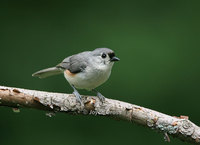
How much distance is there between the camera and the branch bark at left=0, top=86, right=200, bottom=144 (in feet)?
11.4

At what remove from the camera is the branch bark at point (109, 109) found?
137 inches

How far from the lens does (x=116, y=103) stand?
3756 millimetres

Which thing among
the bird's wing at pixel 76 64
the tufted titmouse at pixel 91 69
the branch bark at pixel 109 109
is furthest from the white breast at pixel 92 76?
the branch bark at pixel 109 109

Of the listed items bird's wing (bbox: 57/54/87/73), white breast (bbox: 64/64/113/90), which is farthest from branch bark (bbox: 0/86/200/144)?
bird's wing (bbox: 57/54/87/73)

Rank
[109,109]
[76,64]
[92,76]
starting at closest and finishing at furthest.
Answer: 1. [109,109]
2. [92,76]
3. [76,64]

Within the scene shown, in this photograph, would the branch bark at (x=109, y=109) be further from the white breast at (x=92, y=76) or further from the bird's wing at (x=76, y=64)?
the bird's wing at (x=76, y=64)

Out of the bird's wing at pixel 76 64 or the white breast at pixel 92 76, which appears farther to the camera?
the bird's wing at pixel 76 64

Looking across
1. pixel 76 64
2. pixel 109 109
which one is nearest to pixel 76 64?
pixel 76 64

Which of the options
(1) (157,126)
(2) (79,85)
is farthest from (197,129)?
(2) (79,85)

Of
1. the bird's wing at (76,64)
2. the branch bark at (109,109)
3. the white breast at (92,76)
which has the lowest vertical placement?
the branch bark at (109,109)

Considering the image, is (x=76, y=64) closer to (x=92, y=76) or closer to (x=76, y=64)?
(x=76, y=64)

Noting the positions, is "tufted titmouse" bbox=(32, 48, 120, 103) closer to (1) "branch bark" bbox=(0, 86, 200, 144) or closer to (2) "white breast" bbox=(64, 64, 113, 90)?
(2) "white breast" bbox=(64, 64, 113, 90)

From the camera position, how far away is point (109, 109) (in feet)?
12.2

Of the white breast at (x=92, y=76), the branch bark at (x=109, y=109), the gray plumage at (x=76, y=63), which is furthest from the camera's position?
the gray plumage at (x=76, y=63)
